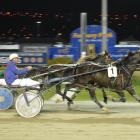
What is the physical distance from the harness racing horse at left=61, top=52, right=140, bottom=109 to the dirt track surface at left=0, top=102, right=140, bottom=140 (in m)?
0.59

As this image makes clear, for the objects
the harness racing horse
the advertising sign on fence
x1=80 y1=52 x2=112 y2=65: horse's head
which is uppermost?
x1=80 y1=52 x2=112 y2=65: horse's head

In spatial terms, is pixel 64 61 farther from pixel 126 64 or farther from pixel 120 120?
pixel 120 120

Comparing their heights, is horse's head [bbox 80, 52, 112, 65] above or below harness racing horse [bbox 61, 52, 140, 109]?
above

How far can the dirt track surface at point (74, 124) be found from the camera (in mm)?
10328

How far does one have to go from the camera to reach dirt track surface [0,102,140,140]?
10328 mm

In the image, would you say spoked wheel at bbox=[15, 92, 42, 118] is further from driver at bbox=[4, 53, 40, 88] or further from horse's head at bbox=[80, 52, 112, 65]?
horse's head at bbox=[80, 52, 112, 65]

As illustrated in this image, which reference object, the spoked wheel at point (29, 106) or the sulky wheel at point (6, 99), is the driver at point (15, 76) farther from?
the spoked wheel at point (29, 106)

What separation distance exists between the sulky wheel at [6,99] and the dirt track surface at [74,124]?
169mm

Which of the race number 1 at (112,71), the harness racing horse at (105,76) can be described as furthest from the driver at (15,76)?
the race number 1 at (112,71)

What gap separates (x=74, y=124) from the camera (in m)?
11.9

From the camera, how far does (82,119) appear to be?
12.7 m

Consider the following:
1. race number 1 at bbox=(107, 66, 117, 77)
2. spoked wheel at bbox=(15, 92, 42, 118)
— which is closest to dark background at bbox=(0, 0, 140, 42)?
race number 1 at bbox=(107, 66, 117, 77)

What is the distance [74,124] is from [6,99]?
106 inches

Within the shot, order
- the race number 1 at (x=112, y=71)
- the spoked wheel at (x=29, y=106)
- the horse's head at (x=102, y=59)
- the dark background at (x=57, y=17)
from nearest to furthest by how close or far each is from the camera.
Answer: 1. the spoked wheel at (x=29, y=106)
2. the race number 1 at (x=112, y=71)
3. the horse's head at (x=102, y=59)
4. the dark background at (x=57, y=17)
